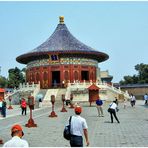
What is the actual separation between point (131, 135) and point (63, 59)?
4223 cm

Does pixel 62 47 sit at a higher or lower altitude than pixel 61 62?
higher

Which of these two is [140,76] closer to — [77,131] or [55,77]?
[55,77]

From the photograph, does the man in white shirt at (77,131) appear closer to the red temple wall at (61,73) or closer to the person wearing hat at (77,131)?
the person wearing hat at (77,131)

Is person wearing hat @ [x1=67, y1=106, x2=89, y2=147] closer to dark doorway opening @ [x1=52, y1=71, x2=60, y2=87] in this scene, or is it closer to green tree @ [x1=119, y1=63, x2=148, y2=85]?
dark doorway opening @ [x1=52, y1=71, x2=60, y2=87]

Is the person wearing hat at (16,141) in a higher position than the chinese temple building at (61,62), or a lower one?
lower

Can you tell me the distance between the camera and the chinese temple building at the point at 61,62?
54969mm

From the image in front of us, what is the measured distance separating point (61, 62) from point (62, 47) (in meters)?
2.22

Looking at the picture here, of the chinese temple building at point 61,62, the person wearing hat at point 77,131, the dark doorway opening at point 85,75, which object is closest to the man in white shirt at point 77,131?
the person wearing hat at point 77,131

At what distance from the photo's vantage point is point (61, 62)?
182 ft

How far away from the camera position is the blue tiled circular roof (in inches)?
2154

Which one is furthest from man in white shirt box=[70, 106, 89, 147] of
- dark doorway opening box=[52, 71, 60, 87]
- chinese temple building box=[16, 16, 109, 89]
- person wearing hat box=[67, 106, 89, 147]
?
dark doorway opening box=[52, 71, 60, 87]

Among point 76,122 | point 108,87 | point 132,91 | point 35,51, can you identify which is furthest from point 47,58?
point 76,122

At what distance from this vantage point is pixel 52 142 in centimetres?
1241

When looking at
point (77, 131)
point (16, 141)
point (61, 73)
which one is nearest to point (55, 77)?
point (61, 73)
